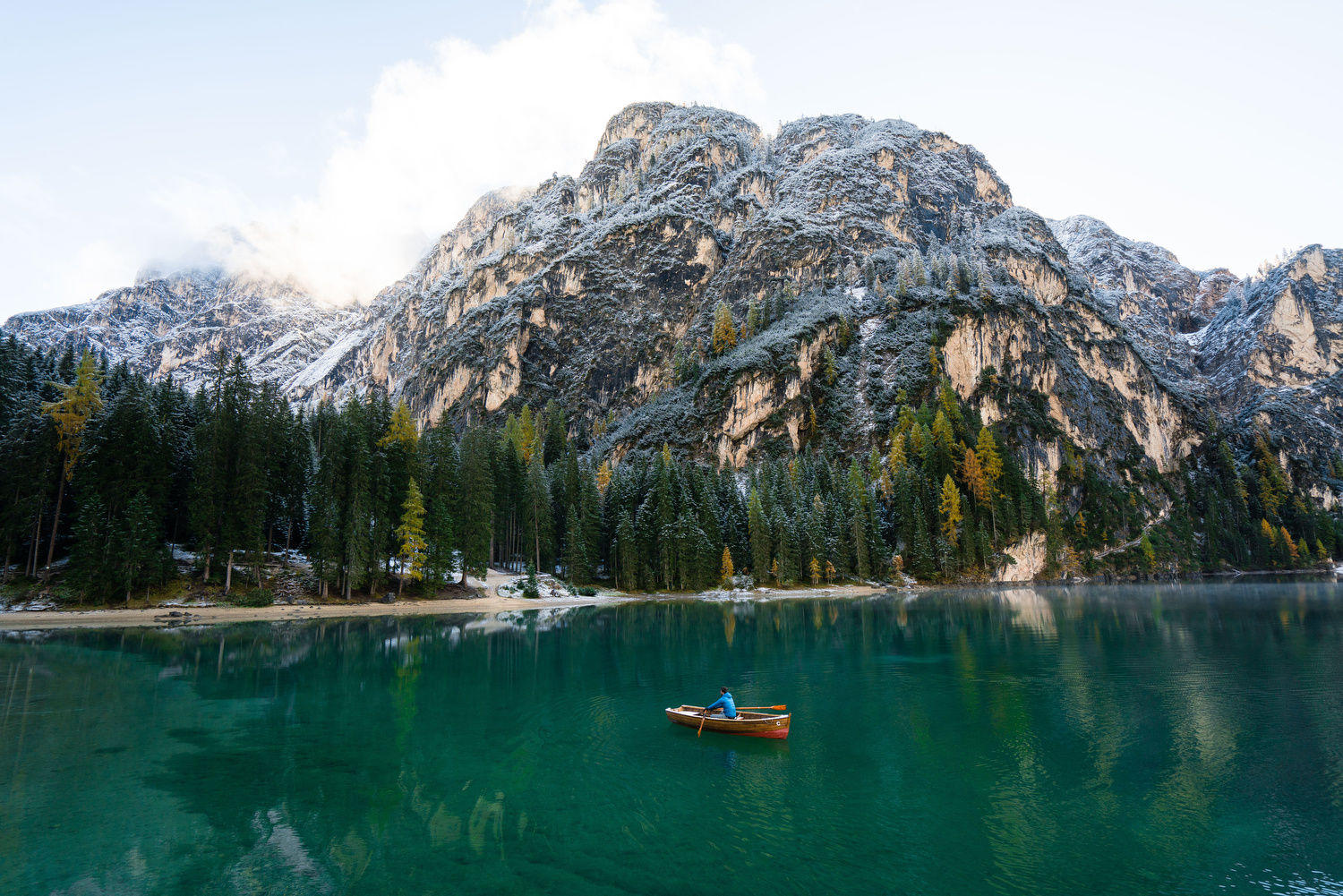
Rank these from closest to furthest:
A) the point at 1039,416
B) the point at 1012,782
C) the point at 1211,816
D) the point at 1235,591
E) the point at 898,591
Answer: the point at 1211,816 < the point at 1012,782 < the point at 1235,591 < the point at 898,591 < the point at 1039,416

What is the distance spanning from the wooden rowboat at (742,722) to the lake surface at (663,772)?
601 mm

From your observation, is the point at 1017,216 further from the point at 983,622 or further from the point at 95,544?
the point at 95,544

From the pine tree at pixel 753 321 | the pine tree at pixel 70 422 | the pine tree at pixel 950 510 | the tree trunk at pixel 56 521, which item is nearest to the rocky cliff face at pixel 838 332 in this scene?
the pine tree at pixel 753 321

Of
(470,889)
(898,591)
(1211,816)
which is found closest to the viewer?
(470,889)

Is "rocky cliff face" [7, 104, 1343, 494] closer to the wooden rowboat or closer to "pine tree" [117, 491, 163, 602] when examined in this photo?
"pine tree" [117, 491, 163, 602]

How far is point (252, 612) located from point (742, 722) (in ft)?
160

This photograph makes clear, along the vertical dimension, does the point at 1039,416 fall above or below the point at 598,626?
above

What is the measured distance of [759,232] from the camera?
17438 centimetres

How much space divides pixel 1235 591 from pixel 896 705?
86996 mm

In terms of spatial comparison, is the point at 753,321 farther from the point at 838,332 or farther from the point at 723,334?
the point at 838,332

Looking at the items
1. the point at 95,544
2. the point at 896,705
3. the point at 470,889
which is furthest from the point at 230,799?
the point at 95,544

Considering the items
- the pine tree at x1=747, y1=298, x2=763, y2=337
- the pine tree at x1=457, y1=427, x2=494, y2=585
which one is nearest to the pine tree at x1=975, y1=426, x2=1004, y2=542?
the pine tree at x1=747, y1=298, x2=763, y2=337

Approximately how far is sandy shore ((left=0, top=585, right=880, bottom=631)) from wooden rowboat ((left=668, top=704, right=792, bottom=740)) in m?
43.7

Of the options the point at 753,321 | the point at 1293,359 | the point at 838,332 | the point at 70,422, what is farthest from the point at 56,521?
the point at 1293,359
